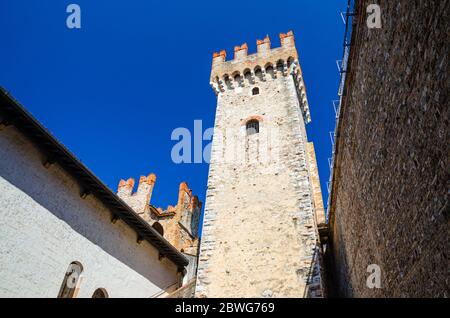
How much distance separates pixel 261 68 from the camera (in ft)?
57.3

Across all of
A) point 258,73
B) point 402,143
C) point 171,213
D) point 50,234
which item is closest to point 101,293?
point 50,234

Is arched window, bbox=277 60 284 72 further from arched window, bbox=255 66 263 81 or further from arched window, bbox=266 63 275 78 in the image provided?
arched window, bbox=255 66 263 81

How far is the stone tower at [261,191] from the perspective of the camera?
10.9 meters

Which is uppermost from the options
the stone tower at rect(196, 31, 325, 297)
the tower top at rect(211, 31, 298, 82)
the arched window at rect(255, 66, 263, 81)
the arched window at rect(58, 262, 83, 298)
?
the tower top at rect(211, 31, 298, 82)

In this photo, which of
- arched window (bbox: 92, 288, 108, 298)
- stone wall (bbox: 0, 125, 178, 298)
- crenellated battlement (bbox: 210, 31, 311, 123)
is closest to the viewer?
stone wall (bbox: 0, 125, 178, 298)

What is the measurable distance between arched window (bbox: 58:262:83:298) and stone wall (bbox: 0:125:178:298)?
15cm

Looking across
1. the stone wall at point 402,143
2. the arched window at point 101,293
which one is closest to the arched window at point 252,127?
the stone wall at point 402,143

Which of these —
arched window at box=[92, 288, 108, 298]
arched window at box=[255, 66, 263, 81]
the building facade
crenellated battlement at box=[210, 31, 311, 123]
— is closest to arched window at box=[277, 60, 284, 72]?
crenellated battlement at box=[210, 31, 311, 123]

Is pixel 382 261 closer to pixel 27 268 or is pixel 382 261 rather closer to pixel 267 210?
pixel 267 210

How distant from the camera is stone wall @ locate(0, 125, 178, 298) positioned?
7766mm

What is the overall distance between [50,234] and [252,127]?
9.72 metres

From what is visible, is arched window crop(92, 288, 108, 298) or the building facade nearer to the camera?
the building facade

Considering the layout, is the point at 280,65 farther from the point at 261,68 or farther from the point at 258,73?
the point at 258,73
